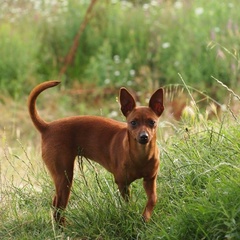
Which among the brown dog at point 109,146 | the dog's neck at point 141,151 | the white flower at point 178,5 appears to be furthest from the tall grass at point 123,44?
the dog's neck at point 141,151

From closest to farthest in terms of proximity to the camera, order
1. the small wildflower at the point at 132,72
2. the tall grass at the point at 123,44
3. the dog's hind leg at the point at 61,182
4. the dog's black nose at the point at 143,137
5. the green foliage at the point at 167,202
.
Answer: the green foliage at the point at 167,202, the dog's black nose at the point at 143,137, the dog's hind leg at the point at 61,182, the tall grass at the point at 123,44, the small wildflower at the point at 132,72

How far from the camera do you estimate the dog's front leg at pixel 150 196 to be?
15.2 feet

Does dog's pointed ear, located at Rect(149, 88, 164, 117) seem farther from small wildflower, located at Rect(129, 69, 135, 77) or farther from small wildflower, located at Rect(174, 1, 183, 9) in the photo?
small wildflower, located at Rect(174, 1, 183, 9)

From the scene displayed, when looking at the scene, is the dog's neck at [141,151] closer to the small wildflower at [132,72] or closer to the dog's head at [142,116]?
the dog's head at [142,116]

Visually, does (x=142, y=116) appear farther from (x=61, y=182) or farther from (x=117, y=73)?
(x=117, y=73)

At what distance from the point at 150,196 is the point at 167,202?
267 mm

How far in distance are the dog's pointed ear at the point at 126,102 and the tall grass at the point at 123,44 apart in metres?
5.01

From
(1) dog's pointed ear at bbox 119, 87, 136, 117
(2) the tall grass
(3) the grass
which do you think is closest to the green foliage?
(3) the grass

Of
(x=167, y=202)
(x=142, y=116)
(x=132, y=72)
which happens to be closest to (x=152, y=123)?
(x=142, y=116)

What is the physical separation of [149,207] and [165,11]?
708 centimetres

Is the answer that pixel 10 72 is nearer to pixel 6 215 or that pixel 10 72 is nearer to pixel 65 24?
pixel 65 24

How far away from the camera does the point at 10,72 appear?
10695mm

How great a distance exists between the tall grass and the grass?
14.7 ft

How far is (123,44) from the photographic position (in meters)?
11.0
